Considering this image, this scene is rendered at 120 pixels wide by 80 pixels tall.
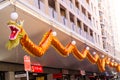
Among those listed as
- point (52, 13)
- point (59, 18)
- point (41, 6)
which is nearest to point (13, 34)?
point (41, 6)

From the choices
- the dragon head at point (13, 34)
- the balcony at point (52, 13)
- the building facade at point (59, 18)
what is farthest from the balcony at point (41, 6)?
the dragon head at point (13, 34)

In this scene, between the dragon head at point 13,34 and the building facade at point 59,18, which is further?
the building facade at point 59,18

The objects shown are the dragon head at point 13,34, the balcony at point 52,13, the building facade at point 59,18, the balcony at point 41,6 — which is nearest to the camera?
the dragon head at point 13,34

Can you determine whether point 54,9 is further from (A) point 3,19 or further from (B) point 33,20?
(A) point 3,19

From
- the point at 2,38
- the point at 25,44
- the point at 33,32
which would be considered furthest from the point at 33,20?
the point at 25,44

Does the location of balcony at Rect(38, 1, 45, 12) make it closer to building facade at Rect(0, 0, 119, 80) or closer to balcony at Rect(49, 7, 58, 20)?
building facade at Rect(0, 0, 119, 80)

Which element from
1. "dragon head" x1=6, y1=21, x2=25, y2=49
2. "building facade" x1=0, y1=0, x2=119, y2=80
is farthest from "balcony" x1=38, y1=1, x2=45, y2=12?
"dragon head" x1=6, y1=21, x2=25, y2=49

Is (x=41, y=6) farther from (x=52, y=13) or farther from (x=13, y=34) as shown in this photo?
(x=13, y=34)

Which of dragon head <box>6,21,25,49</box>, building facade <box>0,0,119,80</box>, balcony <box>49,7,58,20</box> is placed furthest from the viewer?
balcony <box>49,7,58,20</box>

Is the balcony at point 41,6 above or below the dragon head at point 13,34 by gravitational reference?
above

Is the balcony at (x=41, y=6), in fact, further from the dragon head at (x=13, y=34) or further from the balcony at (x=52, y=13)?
the dragon head at (x=13, y=34)

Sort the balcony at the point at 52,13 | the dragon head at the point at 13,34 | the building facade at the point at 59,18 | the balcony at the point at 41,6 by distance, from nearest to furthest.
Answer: the dragon head at the point at 13,34 < the building facade at the point at 59,18 < the balcony at the point at 41,6 < the balcony at the point at 52,13

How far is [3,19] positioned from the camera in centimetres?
1448

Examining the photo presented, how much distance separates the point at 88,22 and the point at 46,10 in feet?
73.7
